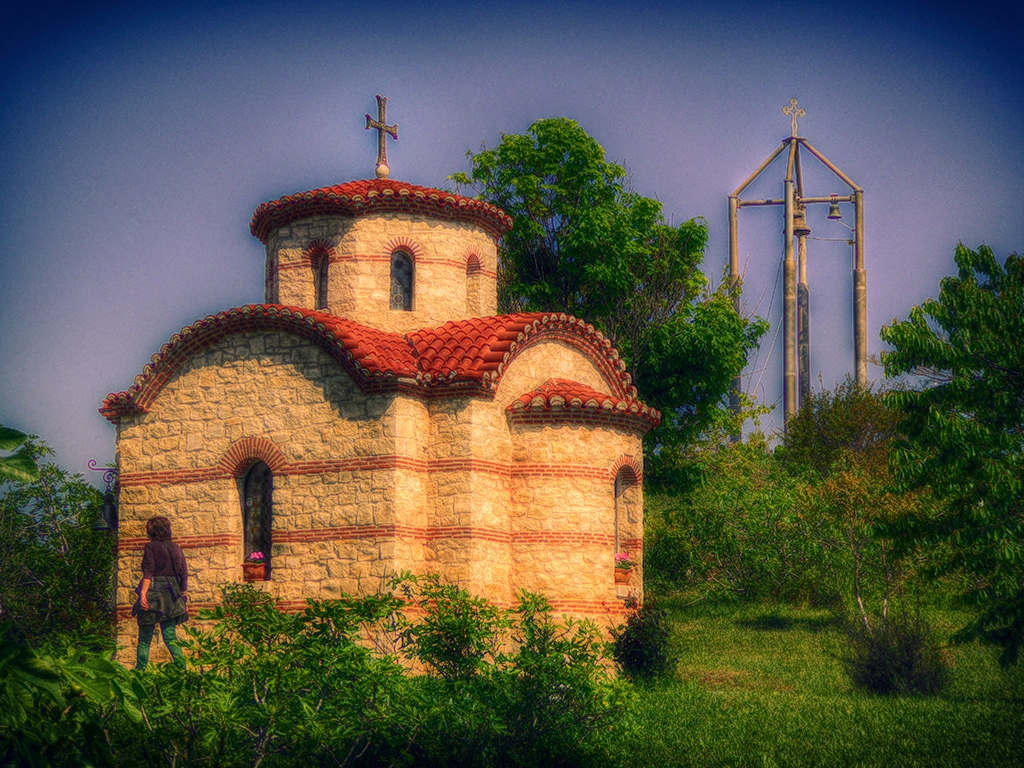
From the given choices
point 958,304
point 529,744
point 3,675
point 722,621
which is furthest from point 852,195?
point 3,675

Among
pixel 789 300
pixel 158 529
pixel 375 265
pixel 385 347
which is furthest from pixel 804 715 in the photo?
pixel 789 300

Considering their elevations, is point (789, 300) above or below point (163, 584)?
above

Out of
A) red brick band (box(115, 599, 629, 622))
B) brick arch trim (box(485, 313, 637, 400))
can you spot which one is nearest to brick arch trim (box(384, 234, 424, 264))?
brick arch trim (box(485, 313, 637, 400))

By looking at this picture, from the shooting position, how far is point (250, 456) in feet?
49.0

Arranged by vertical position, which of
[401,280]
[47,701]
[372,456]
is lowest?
[47,701]

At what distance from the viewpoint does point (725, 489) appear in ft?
81.5

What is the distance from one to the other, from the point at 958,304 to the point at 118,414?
1163cm

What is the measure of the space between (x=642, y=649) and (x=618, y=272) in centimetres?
969

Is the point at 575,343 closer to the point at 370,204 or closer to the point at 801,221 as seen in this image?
the point at 370,204

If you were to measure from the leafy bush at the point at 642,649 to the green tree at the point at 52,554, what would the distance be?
7818mm

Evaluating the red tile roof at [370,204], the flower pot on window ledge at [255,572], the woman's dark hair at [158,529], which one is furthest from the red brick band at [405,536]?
the red tile roof at [370,204]

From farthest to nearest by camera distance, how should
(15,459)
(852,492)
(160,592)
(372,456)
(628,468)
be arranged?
(852,492) < (628,468) < (372,456) < (160,592) < (15,459)

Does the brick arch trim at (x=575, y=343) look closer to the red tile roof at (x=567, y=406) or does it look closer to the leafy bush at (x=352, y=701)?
the red tile roof at (x=567, y=406)

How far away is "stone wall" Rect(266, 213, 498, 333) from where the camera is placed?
16.6 m
